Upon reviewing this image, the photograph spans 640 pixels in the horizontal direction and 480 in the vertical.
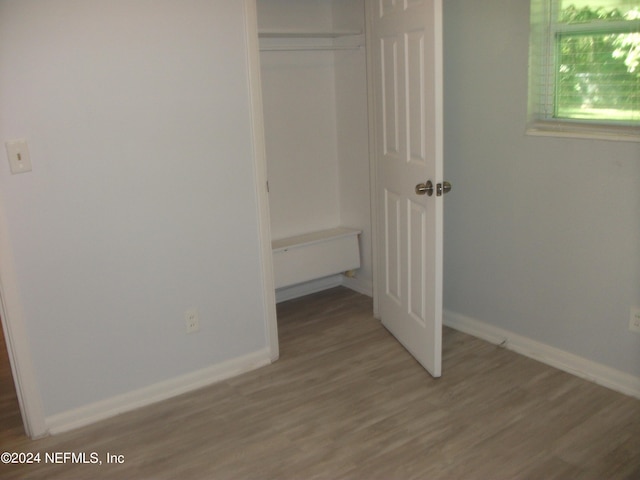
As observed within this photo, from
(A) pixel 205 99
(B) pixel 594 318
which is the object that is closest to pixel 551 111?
(B) pixel 594 318

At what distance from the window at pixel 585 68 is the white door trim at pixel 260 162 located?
129 cm

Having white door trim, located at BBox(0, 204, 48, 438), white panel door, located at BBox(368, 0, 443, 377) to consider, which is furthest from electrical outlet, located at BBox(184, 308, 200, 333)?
white panel door, located at BBox(368, 0, 443, 377)

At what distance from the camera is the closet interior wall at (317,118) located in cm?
386

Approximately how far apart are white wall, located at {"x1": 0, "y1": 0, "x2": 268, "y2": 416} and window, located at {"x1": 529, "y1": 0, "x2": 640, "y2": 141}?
1.39 metres

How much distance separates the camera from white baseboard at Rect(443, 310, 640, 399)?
2844 mm

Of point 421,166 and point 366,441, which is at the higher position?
point 421,166

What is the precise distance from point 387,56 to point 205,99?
3.14 ft

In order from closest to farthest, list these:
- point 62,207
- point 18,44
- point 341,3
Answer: point 18,44, point 62,207, point 341,3

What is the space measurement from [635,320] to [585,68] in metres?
1.12

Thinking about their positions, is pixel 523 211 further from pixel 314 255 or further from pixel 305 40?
pixel 305 40

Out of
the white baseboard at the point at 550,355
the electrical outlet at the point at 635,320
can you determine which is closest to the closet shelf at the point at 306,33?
the white baseboard at the point at 550,355

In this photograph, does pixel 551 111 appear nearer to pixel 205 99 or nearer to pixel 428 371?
pixel 428 371

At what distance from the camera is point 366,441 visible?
2.58 meters

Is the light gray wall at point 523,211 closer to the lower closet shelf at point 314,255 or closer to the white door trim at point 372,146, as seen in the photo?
the white door trim at point 372,146
